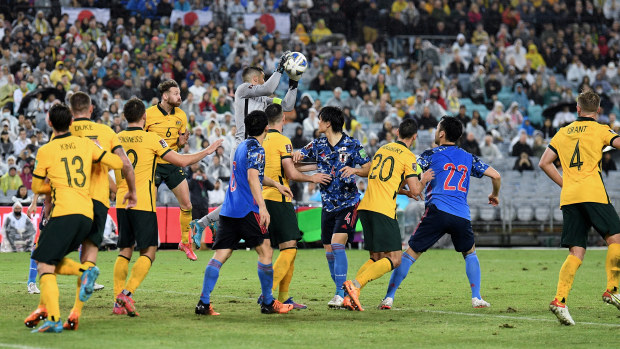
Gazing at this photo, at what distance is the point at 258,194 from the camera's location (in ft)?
32.7

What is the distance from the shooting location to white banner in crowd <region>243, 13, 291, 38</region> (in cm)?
3341

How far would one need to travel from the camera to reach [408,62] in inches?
Result: 1352

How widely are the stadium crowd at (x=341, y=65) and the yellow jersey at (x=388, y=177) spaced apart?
1395 centimetres

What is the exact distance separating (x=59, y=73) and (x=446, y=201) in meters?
18.9

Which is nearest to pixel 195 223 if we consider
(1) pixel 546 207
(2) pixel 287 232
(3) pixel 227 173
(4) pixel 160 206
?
(2) pixel 287 232

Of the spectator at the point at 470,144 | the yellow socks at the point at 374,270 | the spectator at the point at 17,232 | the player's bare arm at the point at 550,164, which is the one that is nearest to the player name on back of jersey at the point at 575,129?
the player's bare arm at the point at 550,164

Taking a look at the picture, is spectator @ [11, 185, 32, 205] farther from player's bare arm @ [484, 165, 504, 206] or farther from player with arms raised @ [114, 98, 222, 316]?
player's bare arm @ [484, 165, 504, 206]

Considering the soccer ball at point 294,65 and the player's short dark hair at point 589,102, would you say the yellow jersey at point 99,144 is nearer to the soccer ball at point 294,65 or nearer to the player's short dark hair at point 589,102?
the soccer ball at point 294,65

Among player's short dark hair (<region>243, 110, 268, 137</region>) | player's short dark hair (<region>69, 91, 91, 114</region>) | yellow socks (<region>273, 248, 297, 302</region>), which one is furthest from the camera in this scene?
yellow socks (<region>273, 248, 297, 302</region>)

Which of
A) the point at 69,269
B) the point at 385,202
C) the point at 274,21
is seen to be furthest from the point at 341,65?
the point at 69,269

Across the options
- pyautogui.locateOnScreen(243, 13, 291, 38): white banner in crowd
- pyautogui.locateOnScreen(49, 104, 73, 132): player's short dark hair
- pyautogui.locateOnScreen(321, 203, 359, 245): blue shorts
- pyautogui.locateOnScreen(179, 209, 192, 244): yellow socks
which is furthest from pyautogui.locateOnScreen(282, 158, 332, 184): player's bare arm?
pyautogui.locateOnScreen(243, 13, 291, 38): white banner in crowd

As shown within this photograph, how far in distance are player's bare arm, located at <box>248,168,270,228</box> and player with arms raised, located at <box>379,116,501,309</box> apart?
205 centimetres

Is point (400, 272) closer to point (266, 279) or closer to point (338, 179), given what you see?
point (338, 179)

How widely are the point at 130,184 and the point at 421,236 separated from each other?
3.60m
